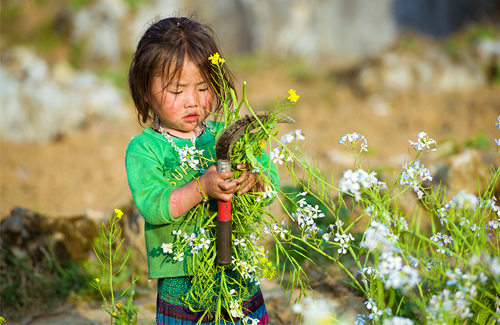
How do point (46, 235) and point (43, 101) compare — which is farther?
point (43, 101)

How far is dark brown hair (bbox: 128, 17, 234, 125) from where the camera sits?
5.31ft

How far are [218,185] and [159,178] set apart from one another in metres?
0.33

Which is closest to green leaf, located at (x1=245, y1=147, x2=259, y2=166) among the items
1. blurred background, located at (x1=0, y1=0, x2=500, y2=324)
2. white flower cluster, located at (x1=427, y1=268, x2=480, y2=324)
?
white flower cluster, located at (x1=427, y1=268, x2=480, y2=324)

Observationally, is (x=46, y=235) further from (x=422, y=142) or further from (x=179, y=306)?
(x=422, y=142)

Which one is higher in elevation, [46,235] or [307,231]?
[307,231]

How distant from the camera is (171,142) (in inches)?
67.4

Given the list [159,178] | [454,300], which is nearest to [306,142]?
[159,178]

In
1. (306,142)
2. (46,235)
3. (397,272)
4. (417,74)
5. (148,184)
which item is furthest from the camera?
(417,74)

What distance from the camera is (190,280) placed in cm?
171

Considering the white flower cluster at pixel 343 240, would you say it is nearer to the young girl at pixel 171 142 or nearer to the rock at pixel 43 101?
the young girl at pixel 171 142

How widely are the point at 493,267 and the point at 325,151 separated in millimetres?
5596

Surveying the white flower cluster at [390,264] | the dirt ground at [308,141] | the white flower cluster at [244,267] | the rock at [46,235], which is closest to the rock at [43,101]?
the dirt ground at [308,141]

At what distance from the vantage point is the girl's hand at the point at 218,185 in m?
1.40

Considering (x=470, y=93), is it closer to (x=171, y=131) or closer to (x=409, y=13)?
(x=409, y=13)
